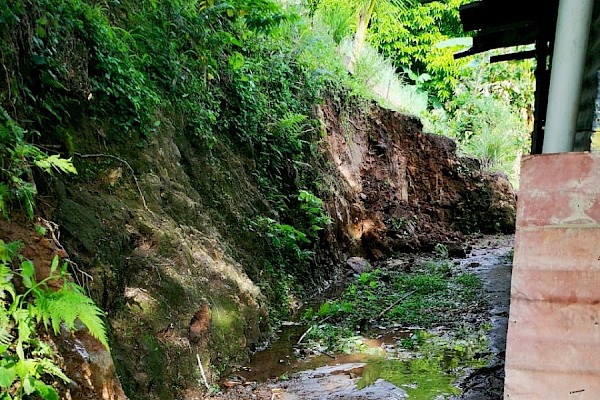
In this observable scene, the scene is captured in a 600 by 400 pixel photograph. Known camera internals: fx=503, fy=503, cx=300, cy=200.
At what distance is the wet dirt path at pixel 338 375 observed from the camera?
401 cm

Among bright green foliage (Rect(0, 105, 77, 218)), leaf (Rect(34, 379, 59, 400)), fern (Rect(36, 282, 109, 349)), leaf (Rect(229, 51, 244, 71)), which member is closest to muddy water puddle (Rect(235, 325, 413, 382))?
fern (Rect(36, 282, 109, 349))

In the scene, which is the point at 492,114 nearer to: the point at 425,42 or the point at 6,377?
the point at 425,42

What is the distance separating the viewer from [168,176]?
16.4 ft

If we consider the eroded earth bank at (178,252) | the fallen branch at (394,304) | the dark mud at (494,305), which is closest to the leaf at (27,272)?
the eroded earth bank at (178,252)

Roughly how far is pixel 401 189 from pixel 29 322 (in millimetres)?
11296

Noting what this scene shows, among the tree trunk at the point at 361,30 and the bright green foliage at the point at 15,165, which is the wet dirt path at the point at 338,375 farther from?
the tree trunk at the point at 361,30

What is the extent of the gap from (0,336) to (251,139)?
211 inches

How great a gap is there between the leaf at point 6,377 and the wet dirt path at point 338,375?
1993mm

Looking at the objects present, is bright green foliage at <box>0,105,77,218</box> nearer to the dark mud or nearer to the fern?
the fern

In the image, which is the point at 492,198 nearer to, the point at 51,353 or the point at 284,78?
the point at 284,78

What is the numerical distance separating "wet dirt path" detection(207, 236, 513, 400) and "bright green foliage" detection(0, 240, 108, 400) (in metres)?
A: 1.76

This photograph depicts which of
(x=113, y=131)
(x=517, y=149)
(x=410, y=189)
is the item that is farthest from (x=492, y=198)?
(x=113, y=131)

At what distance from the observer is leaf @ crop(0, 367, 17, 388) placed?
2.04m

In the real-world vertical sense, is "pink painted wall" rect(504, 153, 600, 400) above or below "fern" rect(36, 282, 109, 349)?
above
